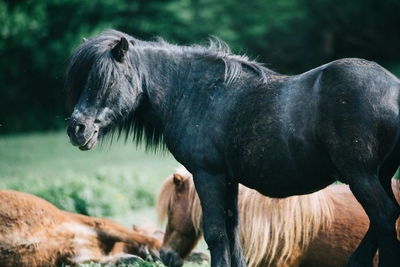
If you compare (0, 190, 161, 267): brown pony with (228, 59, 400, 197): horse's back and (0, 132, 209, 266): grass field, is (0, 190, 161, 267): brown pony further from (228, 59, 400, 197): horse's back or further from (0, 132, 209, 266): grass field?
(228, 59, 400, 197): horse's back

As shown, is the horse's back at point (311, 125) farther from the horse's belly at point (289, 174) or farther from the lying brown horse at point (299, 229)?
the lying brown horse at point (299, 229)

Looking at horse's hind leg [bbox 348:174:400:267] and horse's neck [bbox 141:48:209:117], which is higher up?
horse's neck [bbox 141:48:209:117]

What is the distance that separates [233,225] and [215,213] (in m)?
0.33

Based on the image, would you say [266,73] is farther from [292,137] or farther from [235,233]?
[235,233]

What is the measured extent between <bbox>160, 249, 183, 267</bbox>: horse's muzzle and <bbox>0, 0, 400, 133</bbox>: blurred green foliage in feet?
52.0

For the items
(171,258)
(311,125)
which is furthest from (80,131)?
(171,258)

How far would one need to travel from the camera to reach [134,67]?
324cm

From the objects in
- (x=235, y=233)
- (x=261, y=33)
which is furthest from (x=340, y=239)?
(x=261, y=33)

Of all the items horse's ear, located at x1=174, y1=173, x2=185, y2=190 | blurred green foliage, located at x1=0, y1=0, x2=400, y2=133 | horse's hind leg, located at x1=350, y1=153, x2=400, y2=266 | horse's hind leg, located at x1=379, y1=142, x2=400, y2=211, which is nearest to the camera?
horse's hind leg, located at x1=379, y1=142, x2=400, y2=211

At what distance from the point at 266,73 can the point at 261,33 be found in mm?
21862

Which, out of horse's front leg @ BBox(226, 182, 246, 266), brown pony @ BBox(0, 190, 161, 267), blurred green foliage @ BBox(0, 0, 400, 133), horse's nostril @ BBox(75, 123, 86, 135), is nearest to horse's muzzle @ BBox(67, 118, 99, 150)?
horse's nostril @ BBox(75, 123, 86, 135)

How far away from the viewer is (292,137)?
2.79 metres

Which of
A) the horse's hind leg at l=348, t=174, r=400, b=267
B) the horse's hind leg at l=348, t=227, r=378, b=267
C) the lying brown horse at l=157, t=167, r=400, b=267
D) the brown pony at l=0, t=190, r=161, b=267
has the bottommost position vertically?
the brown pony at l=0, t=190, r=161, b=267

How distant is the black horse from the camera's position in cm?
263
